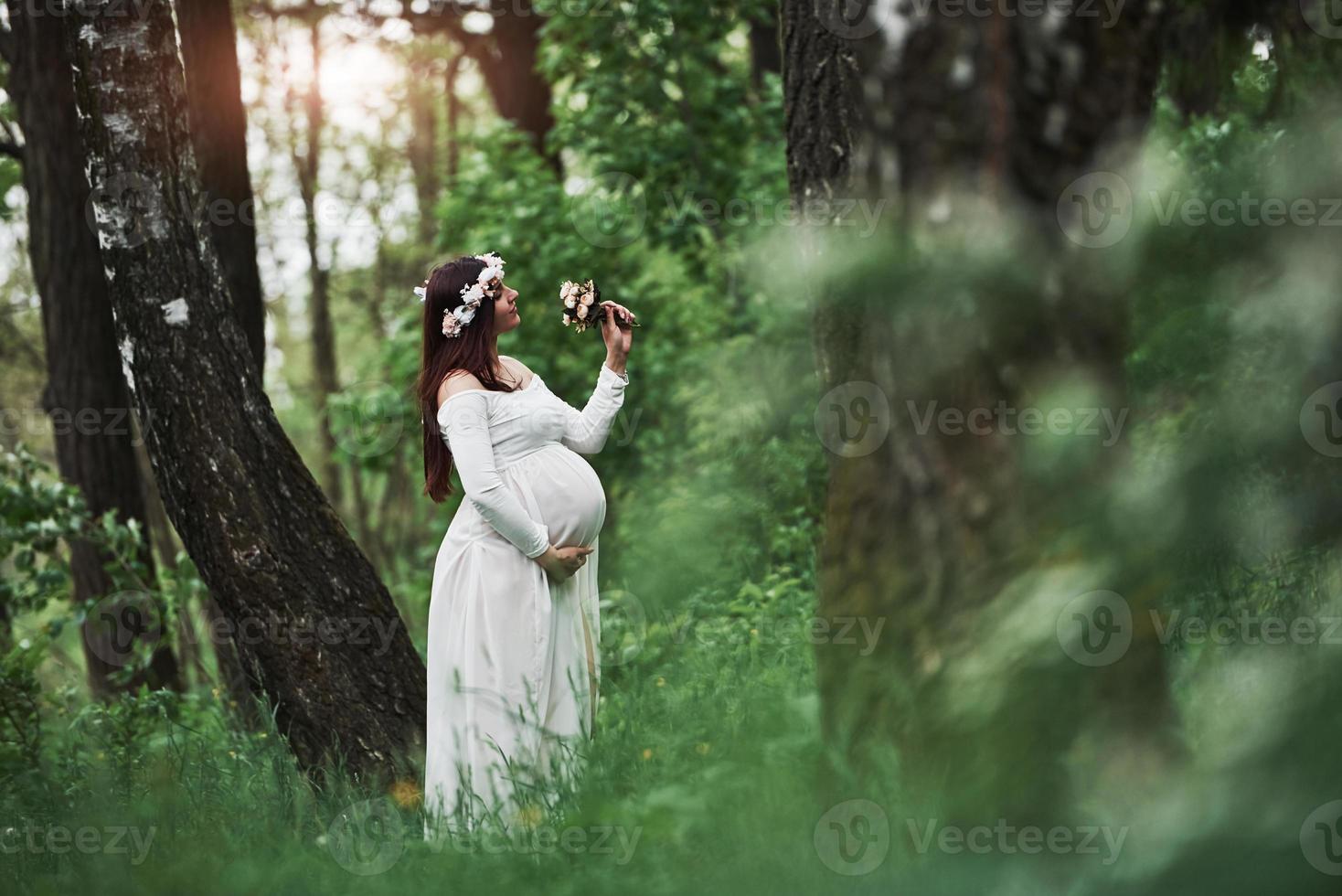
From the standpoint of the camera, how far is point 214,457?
17.1 feet

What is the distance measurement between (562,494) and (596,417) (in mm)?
412

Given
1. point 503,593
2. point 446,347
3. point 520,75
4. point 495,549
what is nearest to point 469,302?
point 446,347

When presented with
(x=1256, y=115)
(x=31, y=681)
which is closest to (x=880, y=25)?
(x=1256, y=115)

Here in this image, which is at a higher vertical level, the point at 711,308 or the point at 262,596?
the point at 711,308

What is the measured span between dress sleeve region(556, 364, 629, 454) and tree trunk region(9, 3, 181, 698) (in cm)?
498

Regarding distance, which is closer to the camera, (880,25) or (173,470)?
(880,25)

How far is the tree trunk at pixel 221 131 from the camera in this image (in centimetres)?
692

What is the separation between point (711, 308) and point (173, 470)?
524 centimetres

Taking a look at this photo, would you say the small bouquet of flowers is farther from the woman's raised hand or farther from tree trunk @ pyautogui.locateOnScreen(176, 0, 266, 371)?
tree trunk @ pyautogui.locateOnScreen(176, 0, 266, 371)

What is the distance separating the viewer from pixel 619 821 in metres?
3.00

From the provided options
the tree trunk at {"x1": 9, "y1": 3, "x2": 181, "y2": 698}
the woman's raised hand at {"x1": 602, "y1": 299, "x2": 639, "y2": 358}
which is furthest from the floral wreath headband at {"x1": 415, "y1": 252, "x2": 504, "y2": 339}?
the tree trunk at {"x1": 9, "y1": 3, "x2": 181, "y2": 698}

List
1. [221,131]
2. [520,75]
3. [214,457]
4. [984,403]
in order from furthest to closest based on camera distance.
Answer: [520,75]
[221,131]
[214,457]
[984,403]

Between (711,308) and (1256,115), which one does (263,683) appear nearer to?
(1256,115)

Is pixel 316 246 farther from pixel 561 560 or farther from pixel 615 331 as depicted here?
pixel 561 560
